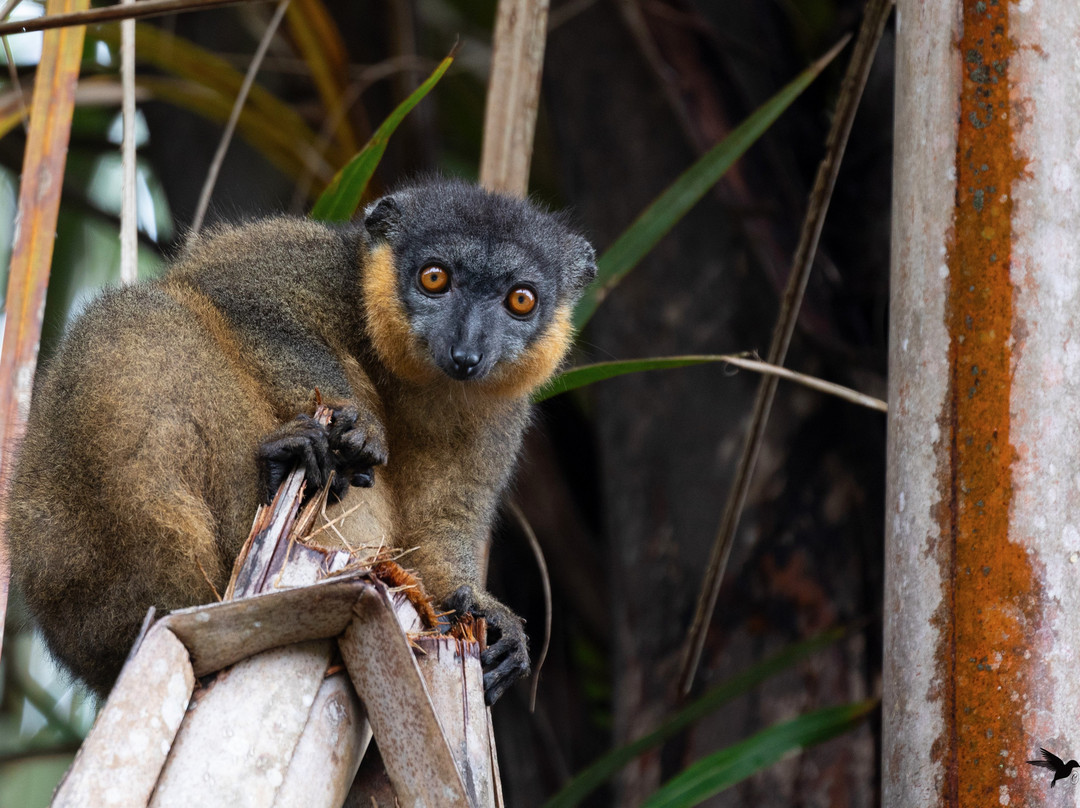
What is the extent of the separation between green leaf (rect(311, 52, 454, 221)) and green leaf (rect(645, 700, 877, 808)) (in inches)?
94.6

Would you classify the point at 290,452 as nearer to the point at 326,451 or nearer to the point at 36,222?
the point at 326,451

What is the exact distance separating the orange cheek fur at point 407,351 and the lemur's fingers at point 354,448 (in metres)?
0.63

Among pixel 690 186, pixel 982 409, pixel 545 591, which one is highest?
pixel 690 186

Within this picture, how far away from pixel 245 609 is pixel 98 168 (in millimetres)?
6789

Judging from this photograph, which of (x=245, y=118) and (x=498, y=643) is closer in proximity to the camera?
(x=498, y=643)

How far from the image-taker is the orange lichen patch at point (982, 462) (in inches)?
101

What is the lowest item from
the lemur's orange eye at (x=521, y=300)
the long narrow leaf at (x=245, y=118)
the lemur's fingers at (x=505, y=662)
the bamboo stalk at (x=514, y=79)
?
the lemur's fingers at (x=505, y=662)

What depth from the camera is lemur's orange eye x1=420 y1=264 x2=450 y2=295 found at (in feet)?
14.6

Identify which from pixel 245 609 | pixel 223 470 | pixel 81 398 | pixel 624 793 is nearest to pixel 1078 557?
pixel 245 609

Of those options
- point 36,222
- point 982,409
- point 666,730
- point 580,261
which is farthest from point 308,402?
point 982,409

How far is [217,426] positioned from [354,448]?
44 cm

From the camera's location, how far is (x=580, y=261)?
16.2 feet

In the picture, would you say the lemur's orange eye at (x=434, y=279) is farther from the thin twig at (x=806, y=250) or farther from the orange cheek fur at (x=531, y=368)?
the thin twig at (x=806, y=250)

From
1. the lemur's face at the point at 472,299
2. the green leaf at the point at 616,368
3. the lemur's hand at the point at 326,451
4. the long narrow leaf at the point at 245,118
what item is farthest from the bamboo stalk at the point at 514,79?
the long narrow leaf at the point at 245,118
